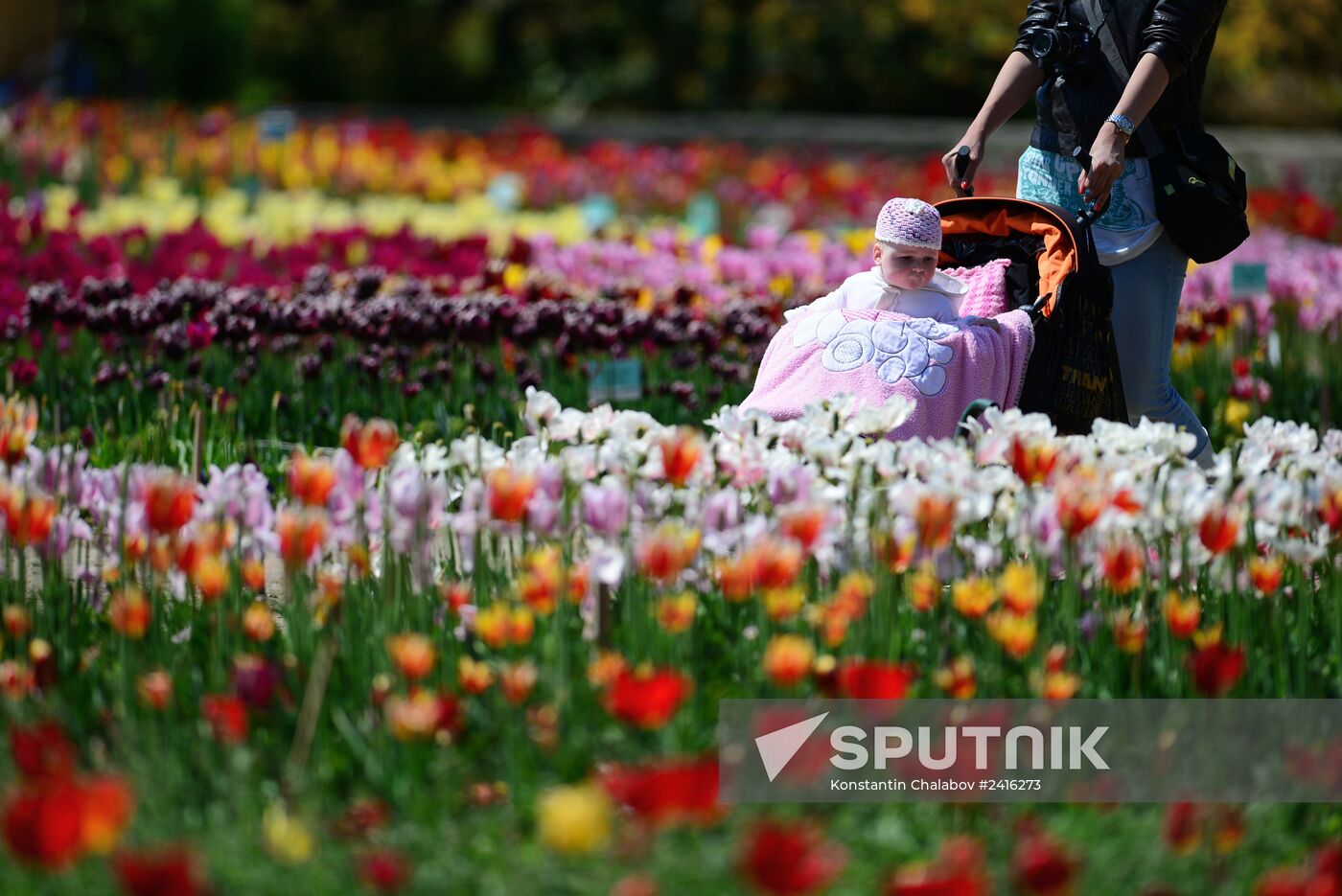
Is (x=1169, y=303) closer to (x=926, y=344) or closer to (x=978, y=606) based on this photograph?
(x=926, y=344)

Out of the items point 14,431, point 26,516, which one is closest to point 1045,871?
point 26,516

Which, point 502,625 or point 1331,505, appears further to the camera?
point 1331,505

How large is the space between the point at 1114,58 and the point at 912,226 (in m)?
0.66

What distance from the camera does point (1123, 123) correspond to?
3768 millimetres

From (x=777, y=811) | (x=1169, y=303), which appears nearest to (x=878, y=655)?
(x=777, y=811)

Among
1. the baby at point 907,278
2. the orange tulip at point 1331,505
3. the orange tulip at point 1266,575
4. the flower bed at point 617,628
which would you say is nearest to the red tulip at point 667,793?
the flower bed at point 617,628

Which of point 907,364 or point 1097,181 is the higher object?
point 1097,181

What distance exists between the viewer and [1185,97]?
405 centimetres

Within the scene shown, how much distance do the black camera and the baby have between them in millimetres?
461

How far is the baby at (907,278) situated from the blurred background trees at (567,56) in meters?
12.3

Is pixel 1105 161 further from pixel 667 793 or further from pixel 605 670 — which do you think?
pixel 667 793

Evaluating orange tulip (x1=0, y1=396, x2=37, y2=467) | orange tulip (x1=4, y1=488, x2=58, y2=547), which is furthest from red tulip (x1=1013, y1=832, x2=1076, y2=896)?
orange tulip (x1=0, y1=396, x2=37, y2=467)

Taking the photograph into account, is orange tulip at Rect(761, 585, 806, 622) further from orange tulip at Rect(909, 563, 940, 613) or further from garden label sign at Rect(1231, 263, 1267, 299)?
garden label sign at Rect(1231, 263, 1267, 299)

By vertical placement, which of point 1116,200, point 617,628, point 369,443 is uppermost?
point 1116,200
